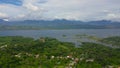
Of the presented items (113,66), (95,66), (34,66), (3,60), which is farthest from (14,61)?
(113,66)

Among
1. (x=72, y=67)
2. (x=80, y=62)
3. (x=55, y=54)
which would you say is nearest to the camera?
(x=72, y=67)

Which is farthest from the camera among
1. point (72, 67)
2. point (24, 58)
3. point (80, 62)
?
point (24, 58)

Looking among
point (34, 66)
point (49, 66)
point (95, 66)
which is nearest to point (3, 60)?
point (34, 66)

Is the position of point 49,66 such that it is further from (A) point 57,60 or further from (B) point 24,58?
(B) point 24,58

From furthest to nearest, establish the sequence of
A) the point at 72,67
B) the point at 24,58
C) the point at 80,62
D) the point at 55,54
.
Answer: the point at 55,54 → the point at 24,58 → the point at 80,62 → the point at 72,67

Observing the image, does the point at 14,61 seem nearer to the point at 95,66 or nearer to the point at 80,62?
the point at 80,62

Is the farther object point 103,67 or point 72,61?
point 72,61

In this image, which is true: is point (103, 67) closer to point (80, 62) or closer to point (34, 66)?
point (80, 62)

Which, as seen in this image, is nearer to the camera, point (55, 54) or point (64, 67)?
point (64, 67)

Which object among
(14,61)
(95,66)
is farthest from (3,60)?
(95,66)
